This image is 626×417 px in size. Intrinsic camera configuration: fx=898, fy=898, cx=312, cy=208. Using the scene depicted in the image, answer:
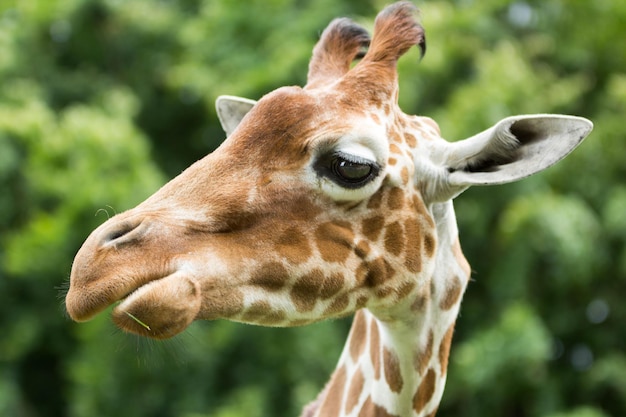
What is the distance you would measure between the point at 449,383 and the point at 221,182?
664cm

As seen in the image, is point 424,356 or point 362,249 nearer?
point 362,249

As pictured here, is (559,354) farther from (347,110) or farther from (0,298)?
(347,110)

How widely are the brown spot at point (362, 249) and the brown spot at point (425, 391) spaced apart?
49cm

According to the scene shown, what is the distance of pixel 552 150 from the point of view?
8.18ft

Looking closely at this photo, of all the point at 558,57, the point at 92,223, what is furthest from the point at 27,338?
the point at 558,57

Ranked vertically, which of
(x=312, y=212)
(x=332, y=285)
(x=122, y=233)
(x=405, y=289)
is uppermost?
(x=122, y=233)

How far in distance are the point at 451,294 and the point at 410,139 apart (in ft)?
1.65

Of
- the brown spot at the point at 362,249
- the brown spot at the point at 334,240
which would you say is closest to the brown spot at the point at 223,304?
the brown spot at the point at 334,240

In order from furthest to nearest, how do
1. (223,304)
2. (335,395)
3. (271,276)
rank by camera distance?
(335,395) → (271,276) → (223,304)

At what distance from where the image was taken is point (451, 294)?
279cm

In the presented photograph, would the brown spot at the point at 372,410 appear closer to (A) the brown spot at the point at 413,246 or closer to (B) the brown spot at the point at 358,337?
(B) the brown spot at the point at 358,337

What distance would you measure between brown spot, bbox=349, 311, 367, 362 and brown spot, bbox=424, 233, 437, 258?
425 mm

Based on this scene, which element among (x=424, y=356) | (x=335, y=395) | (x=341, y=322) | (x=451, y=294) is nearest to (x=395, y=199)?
(x=451, y=294)

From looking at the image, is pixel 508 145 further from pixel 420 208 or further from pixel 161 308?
pixel 161 308
